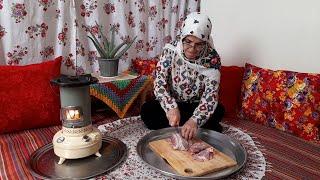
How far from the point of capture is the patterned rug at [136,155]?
1.10m

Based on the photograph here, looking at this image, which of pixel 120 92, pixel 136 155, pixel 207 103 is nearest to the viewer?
pixel 136 155

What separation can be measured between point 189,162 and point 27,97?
83 centimetres

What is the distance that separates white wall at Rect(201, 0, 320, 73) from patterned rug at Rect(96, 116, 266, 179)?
1.64 ft

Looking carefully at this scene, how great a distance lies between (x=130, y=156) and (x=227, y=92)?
0.76 m

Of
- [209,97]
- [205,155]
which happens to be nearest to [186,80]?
[209,97]

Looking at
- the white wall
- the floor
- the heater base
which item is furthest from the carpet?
the heater base

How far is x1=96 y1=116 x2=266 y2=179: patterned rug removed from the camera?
1103 millimetres

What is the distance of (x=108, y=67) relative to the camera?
1.70m

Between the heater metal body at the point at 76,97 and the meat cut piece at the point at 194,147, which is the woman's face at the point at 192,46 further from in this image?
the heater metal body at the point at 76,97

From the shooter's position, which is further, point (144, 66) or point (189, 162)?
point (144, 66)

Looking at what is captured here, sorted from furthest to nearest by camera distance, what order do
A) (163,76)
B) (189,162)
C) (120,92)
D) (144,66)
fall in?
(144,66), (120,92), (163,76), (189,162)

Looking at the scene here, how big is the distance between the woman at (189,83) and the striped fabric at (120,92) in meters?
0.16

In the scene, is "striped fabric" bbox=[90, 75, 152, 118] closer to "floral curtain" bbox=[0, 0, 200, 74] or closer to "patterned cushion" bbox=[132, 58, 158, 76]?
"patterned cushion" bbox=[132, 58, 158, 76]

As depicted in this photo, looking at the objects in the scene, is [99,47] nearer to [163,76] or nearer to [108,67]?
[108,67]
